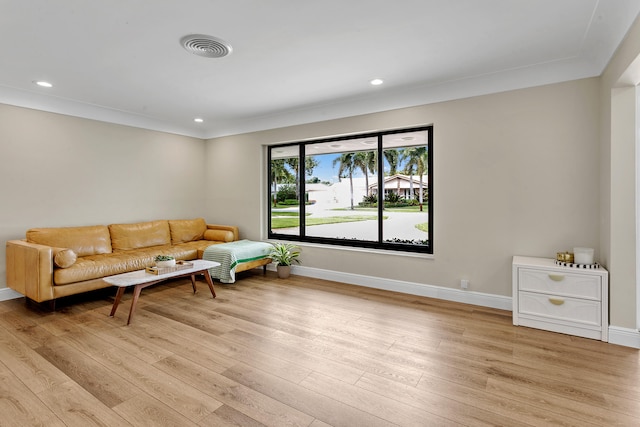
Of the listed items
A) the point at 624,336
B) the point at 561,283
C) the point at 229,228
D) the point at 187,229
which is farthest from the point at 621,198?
the point at 187,229

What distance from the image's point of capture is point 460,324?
10.5 ft

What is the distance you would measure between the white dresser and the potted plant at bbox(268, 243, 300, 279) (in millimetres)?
3061

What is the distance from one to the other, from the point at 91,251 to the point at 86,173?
1188 mm

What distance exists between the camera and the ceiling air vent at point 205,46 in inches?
107

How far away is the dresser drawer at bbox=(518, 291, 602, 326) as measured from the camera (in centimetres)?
286

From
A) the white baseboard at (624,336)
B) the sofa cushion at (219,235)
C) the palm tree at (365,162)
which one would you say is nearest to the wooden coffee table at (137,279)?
the sofa cushion at (219,235)

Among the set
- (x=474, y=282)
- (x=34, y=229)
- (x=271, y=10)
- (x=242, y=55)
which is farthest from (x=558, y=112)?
(x=34, y=229)

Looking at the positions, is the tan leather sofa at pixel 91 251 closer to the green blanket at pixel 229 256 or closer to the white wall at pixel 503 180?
the green blanket at pixel 229 256

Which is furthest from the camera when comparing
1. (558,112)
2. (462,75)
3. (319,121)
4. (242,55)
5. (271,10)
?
(319,121)

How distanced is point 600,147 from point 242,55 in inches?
139

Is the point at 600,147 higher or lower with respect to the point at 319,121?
lower

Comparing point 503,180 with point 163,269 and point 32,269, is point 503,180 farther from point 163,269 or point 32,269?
→ point 32,269

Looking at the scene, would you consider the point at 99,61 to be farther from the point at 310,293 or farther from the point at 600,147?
the point at 600,147

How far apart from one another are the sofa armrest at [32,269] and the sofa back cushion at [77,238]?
18 centimetres
